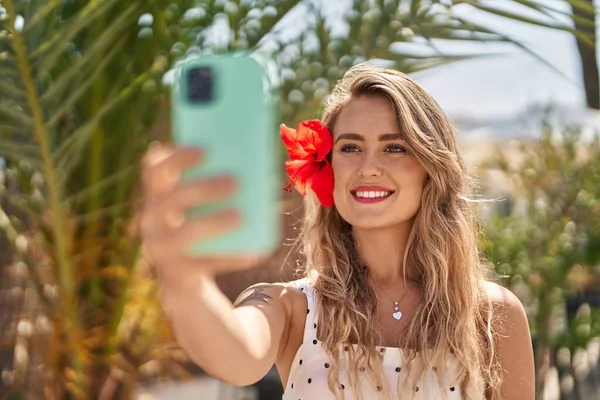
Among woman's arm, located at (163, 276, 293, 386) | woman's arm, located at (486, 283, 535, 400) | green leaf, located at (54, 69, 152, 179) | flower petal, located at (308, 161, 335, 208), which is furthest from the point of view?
green leaf, located at (54, 69, 152, 179)

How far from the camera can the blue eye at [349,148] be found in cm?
167

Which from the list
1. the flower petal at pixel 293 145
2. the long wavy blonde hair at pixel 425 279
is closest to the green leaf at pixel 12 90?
the flower petal at pixel 293 145

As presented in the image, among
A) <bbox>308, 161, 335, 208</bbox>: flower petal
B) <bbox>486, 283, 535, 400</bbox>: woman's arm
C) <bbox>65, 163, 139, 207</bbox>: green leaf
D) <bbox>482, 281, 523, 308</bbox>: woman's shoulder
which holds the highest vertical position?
<bbox>308, 161, 335, 208</bbox>: flower petal

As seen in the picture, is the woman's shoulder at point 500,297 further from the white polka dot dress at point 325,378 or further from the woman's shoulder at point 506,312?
the white polka dot dress at point 325,378

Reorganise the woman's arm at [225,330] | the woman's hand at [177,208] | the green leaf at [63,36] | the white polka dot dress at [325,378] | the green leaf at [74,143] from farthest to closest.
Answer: the green leaf at [74,143]
the green leaf at [63,36]
the white polka dot dress at [325,378]
the woman's arm at [225,330]
the woman's hand at [177,208]

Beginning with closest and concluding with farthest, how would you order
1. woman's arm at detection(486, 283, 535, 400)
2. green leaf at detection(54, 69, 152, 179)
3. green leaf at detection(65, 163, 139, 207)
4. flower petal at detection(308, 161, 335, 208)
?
woman's arm at detection(486, 283, 535, 400)
flower petal at detection(308, 161, 335, 208)
green leaf at detection(54, 69, 152, 179)
green leaf at detection(65, 163, 139, 207)

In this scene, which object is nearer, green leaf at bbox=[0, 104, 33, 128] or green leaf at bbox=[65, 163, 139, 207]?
green leaf at bbox=[0, 104, 33, 128]

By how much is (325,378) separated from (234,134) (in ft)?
2.78

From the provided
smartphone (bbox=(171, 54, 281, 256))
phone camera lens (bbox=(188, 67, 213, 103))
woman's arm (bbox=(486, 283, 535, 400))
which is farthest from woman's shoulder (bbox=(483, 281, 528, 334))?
phone camera lens (bbox=(188, 67, 213, 103))

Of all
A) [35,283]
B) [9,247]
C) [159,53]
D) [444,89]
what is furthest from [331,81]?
[444,89]

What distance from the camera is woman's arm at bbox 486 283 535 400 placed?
1662 millimetres

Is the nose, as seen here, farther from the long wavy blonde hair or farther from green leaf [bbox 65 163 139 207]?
green leaf [bbox 65 163 139 207]

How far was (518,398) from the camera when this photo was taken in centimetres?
167

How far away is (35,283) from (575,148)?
263 centimetres
